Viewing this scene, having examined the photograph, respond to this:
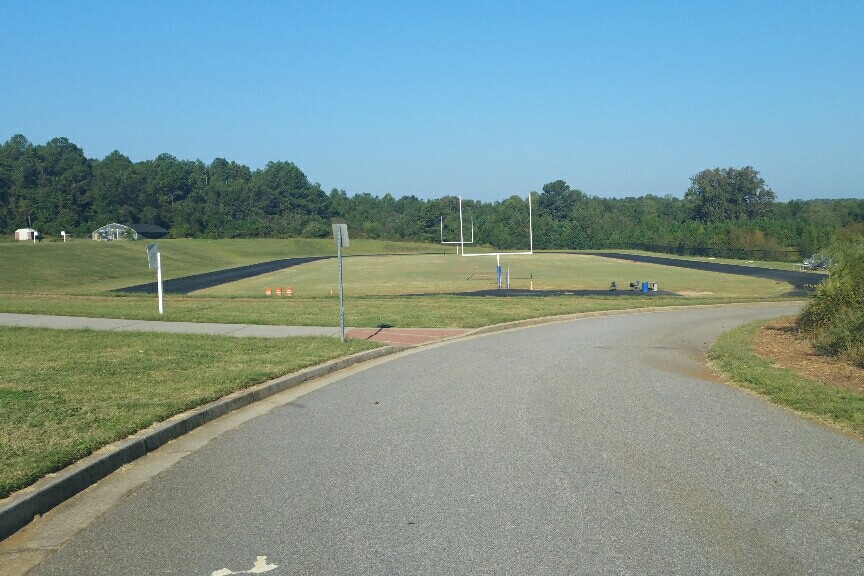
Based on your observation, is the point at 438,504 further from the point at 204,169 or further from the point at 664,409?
the point at 204,169

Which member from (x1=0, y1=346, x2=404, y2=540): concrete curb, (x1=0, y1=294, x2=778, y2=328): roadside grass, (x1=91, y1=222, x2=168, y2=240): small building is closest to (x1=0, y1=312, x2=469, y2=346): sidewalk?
(x1=0, y1=294, x2=778, y2=328): roadside grass

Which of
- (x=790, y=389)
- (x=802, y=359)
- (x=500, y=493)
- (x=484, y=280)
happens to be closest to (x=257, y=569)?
(x=500, y=493)

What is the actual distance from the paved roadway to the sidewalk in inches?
275

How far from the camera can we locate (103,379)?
11516mm

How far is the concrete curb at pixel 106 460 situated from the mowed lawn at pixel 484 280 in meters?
28.5

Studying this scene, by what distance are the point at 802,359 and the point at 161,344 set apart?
12092 millimetres

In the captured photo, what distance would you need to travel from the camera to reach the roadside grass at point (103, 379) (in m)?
7.84

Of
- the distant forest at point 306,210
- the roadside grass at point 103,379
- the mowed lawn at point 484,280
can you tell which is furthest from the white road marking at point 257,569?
the distant forest at point 306,210

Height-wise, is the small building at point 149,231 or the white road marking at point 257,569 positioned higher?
the small building at point 149,231

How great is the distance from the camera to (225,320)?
2172 cm

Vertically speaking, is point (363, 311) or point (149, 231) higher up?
point (149, 231)

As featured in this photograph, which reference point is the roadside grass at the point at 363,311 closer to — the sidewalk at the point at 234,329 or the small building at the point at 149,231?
the sidewalk at the point at 234,329

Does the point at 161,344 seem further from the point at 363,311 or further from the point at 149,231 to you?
the point at 149,231

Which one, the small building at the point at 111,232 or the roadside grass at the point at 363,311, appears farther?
the small building at the point at 111,232
